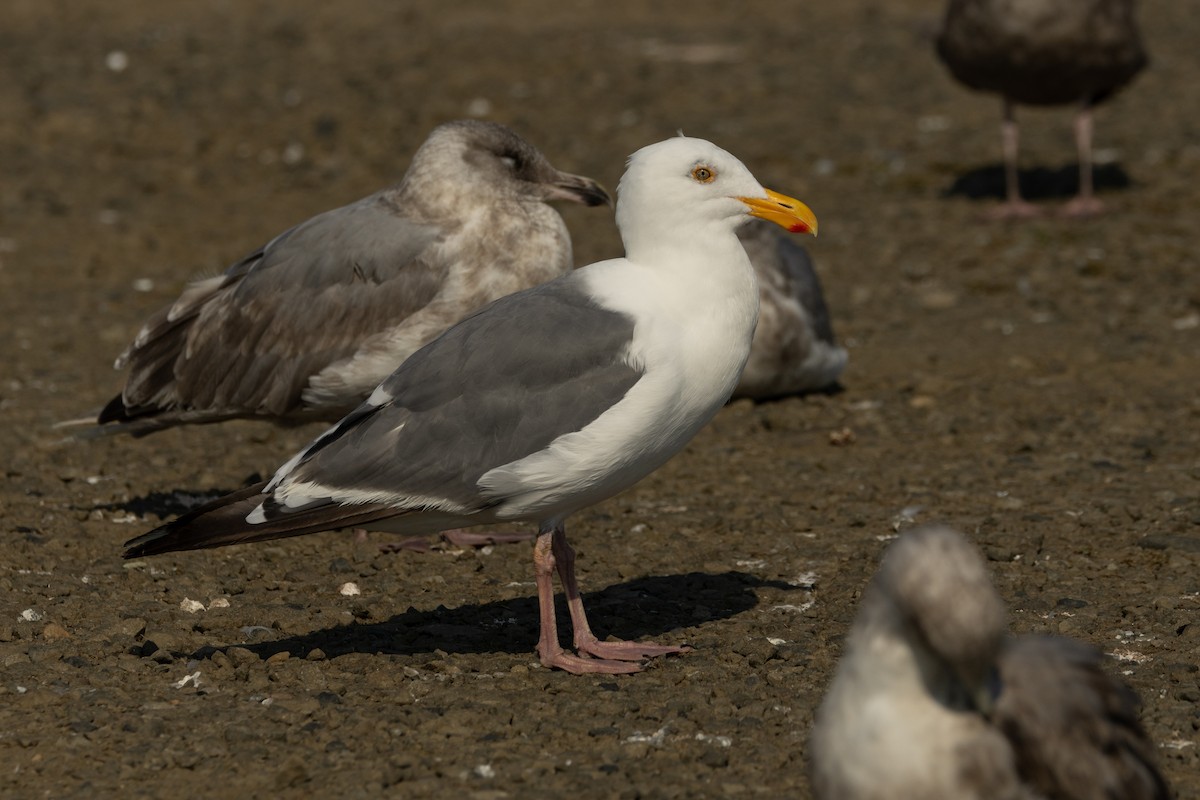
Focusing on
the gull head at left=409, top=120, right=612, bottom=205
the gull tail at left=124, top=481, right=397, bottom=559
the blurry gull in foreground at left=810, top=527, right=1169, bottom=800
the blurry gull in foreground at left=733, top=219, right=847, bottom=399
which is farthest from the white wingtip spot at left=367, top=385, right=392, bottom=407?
the blurry gull in foreground at left=733, top=219, right=847, bottom=399

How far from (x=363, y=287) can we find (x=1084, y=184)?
7443 millimetres

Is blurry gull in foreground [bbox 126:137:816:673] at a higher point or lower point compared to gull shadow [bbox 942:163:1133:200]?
higher

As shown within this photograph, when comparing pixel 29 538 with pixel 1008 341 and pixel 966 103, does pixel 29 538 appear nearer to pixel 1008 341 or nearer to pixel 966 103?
pixel 1008 341

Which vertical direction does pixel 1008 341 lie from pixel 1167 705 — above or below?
below

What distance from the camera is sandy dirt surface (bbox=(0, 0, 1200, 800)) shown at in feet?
17.4

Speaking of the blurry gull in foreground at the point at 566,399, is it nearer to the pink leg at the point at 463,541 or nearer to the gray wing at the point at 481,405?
the gray wing at the point at 481,405

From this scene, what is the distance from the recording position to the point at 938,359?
1004 centimetres

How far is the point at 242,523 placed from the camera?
18.7 ft

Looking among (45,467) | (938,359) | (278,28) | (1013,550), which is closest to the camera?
Result: (1013,550)

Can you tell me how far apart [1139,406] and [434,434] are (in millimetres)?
4644

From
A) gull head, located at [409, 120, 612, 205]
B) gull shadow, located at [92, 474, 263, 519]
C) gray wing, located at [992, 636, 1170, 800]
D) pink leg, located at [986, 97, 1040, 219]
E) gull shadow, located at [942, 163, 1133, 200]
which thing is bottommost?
gull shadow, located at [942, 163, 1133, 200]

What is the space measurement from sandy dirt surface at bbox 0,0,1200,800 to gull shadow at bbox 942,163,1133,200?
0.15 ft

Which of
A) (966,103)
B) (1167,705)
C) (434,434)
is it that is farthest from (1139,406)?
(966,103)

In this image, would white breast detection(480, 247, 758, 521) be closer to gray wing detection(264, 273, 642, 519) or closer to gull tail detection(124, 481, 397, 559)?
gray wing detection(264, 273, 642, 519)
